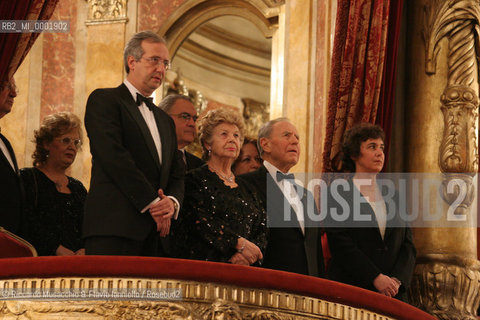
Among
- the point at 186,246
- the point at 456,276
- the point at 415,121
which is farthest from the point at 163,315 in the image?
the point at 415,121

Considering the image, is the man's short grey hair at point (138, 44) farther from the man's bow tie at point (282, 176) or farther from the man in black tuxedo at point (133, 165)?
the man's bow tie at point (282, 176)

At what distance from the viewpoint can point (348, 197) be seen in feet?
12.3

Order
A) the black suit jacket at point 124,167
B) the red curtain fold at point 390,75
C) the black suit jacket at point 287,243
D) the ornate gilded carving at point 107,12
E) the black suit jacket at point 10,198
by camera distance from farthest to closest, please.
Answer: the ornate gilded carving at point 107,12 → the red curtain fold at point 390,75 → the black suit jacket at point 287,243 → the black suit jacket at point 10,198 → the black suit jacket at point 124,167

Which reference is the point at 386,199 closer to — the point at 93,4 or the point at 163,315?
the point at 163,315

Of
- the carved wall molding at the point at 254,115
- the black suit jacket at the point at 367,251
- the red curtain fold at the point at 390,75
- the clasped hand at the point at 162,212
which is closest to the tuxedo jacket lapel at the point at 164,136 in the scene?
the clasped hand at the point at 162,212

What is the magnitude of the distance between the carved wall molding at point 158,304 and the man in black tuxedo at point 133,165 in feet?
0.96

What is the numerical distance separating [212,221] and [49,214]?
710mm

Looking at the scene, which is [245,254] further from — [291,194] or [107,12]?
[107,12]

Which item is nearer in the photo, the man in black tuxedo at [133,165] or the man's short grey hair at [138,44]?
the man in black tuxedo at [133,165]

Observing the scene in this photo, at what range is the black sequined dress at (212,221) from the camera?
304 cm

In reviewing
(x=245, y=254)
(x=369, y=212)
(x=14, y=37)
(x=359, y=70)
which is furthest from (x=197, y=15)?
(x=245, y=254)

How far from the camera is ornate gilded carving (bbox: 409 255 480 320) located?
4.26 metres

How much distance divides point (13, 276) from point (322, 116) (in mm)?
2724

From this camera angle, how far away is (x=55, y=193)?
137 inches
